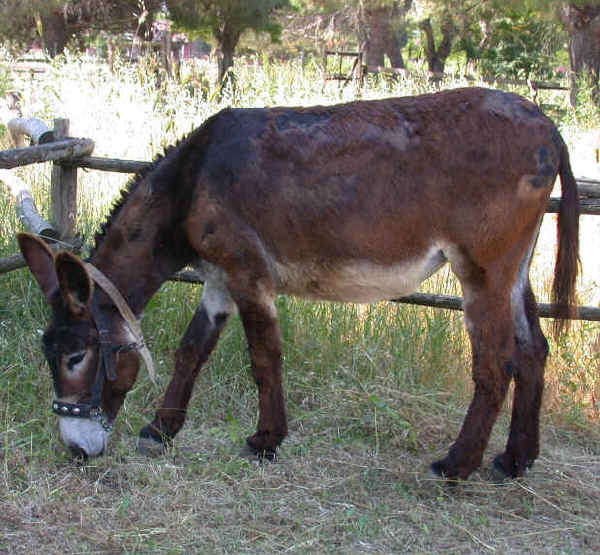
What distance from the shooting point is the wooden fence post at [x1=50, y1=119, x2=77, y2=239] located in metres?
4.75

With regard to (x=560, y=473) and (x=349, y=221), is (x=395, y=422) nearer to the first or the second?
(x=560, y=473)

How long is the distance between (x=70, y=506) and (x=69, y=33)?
1627cm

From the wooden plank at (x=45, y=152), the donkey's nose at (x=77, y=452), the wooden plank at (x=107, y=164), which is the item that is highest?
the wooden plank at (x=45, y=152)

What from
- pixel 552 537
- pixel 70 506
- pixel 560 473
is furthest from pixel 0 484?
pixel 560 473

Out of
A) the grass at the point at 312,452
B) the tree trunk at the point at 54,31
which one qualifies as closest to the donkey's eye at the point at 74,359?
the grass at the point at 312,452

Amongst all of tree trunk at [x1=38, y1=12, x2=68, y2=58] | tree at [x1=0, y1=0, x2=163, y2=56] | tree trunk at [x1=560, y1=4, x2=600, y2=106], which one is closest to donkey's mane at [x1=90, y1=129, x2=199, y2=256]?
tree at [x1=0, y1=0, x2=163, y2=56]

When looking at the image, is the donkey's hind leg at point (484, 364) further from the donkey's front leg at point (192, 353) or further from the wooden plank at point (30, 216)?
the wooden plank at point (30, 216)

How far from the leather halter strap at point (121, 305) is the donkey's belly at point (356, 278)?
0.69 metres

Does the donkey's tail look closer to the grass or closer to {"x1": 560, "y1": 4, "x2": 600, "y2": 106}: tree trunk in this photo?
the grass

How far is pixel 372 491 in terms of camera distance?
3.42 meters

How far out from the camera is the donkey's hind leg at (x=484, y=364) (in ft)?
10.9

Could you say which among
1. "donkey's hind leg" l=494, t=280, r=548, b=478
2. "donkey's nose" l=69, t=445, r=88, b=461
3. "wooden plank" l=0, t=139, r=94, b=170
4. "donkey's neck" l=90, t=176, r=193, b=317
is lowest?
"donkey's nose" l=69, t=445, r=88, b=461

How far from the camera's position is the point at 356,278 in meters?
3.49

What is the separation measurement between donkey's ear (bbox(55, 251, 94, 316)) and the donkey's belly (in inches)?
33.9
